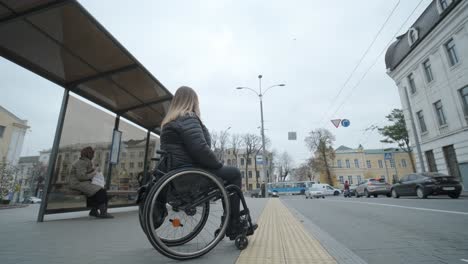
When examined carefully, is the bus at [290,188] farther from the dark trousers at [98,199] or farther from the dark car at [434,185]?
the dark trousers at [98,199]

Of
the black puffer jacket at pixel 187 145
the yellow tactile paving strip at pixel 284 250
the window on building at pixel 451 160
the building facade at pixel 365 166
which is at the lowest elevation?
the yellow tactile paving strip at pixel 284 250

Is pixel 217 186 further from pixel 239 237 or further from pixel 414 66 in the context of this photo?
pixel 414 66

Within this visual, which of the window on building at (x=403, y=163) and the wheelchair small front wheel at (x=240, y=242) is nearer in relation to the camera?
the wheelchair small front wheel at (x=240, y=242)

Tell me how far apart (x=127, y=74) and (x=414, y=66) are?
81.8 feet

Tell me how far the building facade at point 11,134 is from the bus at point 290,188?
3945 centimetres

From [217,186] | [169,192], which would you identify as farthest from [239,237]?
[169,192]

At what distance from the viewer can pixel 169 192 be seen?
233 cm

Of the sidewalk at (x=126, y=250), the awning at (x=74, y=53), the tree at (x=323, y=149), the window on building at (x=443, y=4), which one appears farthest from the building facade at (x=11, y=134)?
the tree at (x=323, y=149)

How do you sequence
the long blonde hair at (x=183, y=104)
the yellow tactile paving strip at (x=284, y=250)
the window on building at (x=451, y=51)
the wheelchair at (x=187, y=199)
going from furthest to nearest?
the window on building at (x=451, y=51) → the long blonde hair at (x=183, y=104) → the wheelchair at (x=187, y=199) → the yellow tactile paving strip at (x=284, y=250)

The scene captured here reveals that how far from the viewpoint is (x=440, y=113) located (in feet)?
62.2

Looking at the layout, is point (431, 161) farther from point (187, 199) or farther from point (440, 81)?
point (187, 199)

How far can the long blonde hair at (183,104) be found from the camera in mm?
2623

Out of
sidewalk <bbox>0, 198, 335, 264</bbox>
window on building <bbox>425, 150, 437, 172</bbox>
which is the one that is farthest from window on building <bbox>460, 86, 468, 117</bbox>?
sidewalk <bbox>0, 198, 335, 264</bbox>

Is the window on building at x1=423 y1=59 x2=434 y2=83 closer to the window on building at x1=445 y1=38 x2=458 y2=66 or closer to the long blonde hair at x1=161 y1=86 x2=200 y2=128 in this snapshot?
the window on building at x1=445 y1=38 x2=458 y2=66
